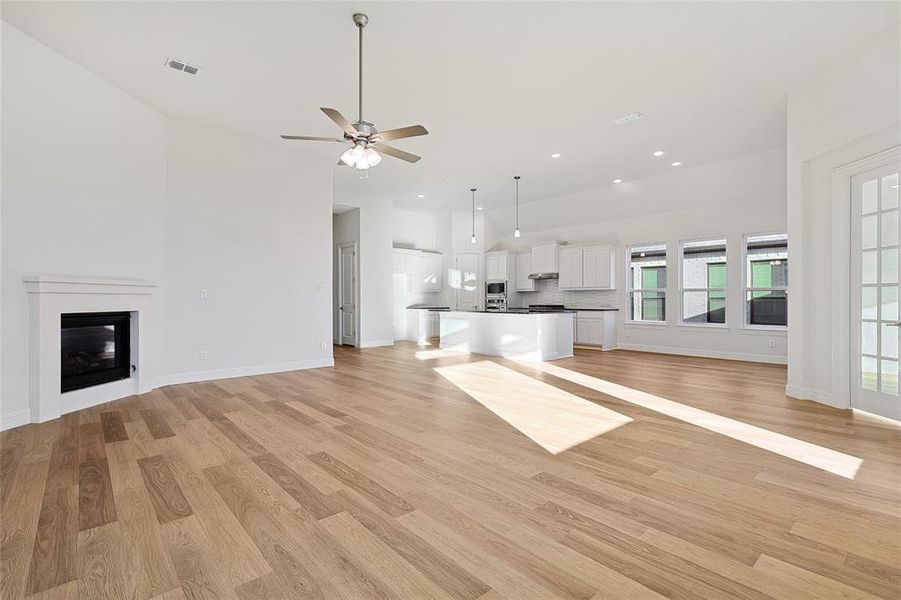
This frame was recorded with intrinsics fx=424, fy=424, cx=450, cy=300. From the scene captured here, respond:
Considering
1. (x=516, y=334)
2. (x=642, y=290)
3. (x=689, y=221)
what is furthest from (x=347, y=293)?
(x=689, y=221)

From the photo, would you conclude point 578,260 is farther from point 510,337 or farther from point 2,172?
point 2,172

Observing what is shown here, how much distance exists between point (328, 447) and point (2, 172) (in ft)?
11.3

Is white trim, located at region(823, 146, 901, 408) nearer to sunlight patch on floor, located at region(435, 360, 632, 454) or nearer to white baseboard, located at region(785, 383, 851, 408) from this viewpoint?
white baseboard, located at region(785, 383, 851, 408)

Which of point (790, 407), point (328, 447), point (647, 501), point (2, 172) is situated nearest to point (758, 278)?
point (790, 407)

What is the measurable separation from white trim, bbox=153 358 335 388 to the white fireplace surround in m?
0.34

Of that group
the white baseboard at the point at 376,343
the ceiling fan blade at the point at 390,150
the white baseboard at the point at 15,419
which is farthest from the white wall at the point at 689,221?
the white baseboard at the point at 15,419

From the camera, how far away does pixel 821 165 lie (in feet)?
13.8

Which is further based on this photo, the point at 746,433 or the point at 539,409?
the point at 539,409

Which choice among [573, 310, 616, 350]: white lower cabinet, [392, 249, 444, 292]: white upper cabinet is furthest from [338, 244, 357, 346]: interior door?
[573, 310, 616, 350]: white lower cabinet

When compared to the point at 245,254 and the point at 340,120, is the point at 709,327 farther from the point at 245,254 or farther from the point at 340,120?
the point at 245,254

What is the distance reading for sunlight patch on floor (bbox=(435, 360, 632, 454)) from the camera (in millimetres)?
Answer: 3223

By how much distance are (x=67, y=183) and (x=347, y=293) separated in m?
5.61

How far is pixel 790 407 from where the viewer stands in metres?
4.03

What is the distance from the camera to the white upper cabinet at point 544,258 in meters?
9.77
